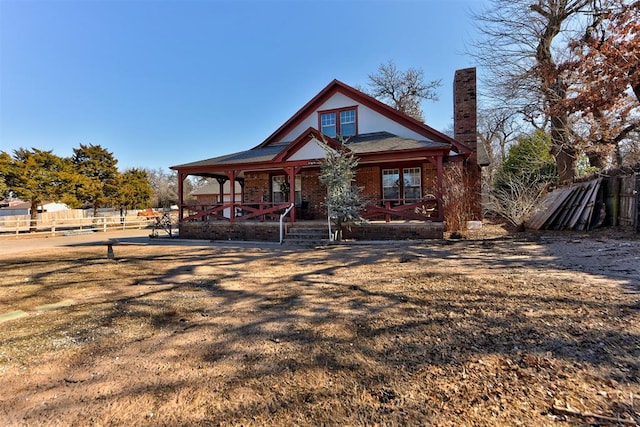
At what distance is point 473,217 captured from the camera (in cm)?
1390

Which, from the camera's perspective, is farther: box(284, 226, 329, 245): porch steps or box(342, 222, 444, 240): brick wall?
box(284, 226, 329, 245): porch steps

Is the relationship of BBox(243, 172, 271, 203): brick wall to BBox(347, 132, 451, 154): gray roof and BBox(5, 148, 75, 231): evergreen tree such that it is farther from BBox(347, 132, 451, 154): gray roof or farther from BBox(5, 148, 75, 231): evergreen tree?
BBox(5, 148, 75, 231): evergreen tree

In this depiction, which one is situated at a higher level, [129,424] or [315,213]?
[315,213]

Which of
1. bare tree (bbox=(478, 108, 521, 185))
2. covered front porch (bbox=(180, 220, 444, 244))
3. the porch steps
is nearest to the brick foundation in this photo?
covered front porch (bbox=(180, 220, 444, 244))

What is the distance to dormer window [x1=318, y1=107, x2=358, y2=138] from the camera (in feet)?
48.4

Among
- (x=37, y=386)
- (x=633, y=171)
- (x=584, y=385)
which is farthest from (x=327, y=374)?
(x=633, y=171)

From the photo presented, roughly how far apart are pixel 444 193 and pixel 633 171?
15.8 ft

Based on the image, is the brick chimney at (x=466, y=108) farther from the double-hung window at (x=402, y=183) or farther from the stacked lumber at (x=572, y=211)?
the stacked lumber at (x=572, y=211)

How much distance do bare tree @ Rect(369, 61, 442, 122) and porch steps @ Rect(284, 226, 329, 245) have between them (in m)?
24.5

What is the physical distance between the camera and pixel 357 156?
11.7m

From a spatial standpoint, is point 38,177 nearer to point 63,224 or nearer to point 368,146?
point 63,224

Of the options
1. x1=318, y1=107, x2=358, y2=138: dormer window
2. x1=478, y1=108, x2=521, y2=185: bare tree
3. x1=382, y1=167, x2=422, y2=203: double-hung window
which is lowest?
x1=382, y1=167, x2=422, y2=203: double-hung window

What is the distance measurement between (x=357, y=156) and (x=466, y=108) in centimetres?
627

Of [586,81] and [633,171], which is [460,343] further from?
[586,81]
